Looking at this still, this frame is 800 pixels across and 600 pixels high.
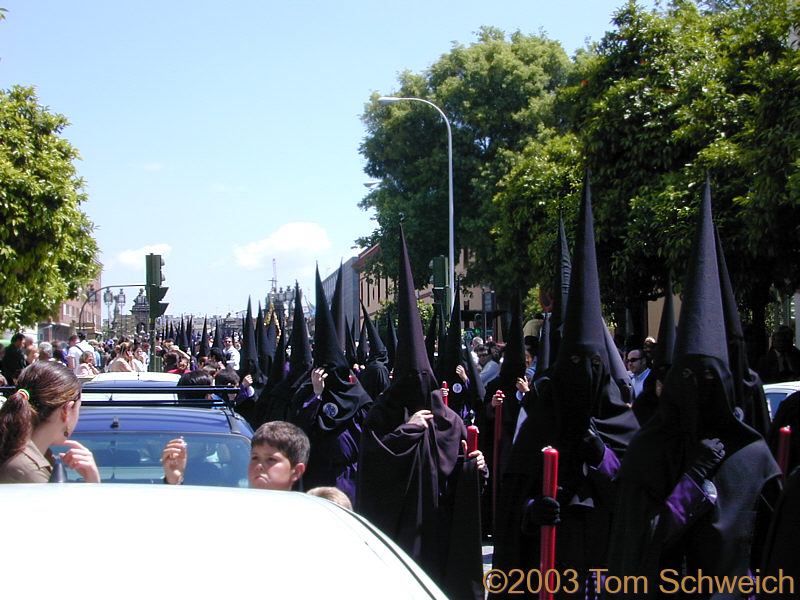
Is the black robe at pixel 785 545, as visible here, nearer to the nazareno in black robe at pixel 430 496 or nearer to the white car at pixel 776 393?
the nazareno in black robe at pixel 430 496

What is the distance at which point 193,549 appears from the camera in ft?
7.35

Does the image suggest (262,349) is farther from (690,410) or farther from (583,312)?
(690,410)

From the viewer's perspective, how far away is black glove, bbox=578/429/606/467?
16.9 ft

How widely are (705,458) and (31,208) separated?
22.6 metres

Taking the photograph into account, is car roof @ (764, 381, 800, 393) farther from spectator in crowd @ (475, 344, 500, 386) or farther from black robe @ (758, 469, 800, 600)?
black robe @ (758, 469, 800, 600)

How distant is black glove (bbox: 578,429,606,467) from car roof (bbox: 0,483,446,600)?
268 centimetres

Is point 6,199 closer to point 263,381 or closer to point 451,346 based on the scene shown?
point 263,381

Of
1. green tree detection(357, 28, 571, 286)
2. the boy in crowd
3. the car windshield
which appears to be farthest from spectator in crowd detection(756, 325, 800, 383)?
green tree detection(357, 28, 571, 286)

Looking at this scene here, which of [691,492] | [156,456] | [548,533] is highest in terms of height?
[691,492]

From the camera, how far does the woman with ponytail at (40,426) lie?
3924mm

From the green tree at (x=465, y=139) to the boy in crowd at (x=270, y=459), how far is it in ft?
106

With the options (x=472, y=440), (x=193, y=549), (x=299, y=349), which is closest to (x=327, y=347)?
(x=299, y=349)

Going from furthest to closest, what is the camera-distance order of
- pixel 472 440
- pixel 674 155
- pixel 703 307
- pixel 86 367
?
pixel 674 155
pixel 86 367
pixel 472 440
pixel 703 307

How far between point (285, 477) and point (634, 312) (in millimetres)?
21066
